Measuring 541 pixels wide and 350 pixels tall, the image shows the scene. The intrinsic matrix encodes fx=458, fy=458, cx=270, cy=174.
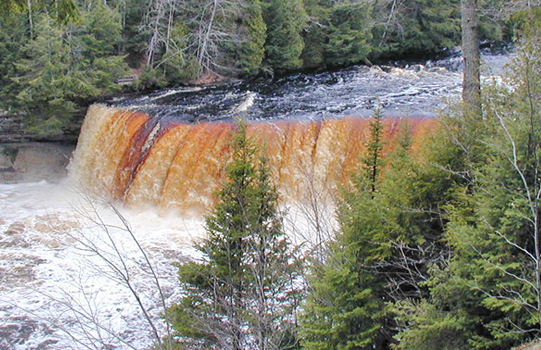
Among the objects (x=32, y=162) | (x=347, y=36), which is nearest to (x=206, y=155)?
(x=32, y=162)

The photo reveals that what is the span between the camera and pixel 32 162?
16188mm

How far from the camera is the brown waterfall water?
1089cm

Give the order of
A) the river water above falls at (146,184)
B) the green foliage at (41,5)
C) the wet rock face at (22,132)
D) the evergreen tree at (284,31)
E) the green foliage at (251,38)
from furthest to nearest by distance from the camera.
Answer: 1. the evergreen tree at (284,31)
2. the green foliage at (251,38)
3. the wet rock face at (22,132)
4. the river water above falls at (146,184)
5. the green foliage at (41,5)

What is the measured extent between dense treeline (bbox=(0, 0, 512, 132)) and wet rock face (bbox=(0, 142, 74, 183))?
1.56m

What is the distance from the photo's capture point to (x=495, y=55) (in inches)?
808

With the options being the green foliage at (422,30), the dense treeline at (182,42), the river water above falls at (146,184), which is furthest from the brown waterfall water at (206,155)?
the green foliage at (422,30)

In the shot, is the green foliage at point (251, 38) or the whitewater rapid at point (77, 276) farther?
the green foliage at point (251, 38)

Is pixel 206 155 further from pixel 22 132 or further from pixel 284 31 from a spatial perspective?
pixel 284 31

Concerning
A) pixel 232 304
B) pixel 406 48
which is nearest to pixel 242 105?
pixel 232 304

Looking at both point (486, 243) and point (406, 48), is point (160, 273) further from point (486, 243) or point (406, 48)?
point (406, 48)

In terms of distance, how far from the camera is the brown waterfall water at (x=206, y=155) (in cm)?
1089

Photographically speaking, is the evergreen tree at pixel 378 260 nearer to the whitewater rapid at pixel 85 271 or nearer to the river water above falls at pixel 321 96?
the whitewater rapid at pixel 85 271

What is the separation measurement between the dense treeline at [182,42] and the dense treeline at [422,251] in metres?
7.97

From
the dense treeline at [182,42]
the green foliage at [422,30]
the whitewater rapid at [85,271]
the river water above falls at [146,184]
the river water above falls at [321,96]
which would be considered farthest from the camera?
the green foliage at [422,30]
